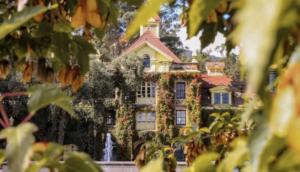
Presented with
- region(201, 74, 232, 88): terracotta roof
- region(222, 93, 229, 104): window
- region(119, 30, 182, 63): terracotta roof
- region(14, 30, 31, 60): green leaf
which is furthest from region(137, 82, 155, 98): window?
region(14, 30, 31, 60): green leaf

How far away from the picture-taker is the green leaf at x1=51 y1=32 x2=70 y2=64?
2.68 feet

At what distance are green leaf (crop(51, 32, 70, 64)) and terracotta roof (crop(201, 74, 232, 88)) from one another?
51.4ft

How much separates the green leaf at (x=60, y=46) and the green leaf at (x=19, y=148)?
48 cm

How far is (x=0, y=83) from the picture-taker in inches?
525

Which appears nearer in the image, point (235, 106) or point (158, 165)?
point (158, 165)

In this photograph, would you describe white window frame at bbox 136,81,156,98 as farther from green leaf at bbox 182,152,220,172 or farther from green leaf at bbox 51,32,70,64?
green leaf at bbox 182,152,220,172

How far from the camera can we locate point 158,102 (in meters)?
15.0

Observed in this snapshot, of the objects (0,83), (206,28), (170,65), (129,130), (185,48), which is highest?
(185,48)

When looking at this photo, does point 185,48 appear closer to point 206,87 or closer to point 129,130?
point 206,87

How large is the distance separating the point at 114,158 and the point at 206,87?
5.96 metres

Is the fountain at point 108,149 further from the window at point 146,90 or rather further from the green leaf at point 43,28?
the green leaf at point 43,28

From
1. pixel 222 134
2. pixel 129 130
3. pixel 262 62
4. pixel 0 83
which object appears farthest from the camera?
pixel 129 130

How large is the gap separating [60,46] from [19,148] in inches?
20.4

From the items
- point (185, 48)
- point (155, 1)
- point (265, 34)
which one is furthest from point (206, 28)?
point (185, 48)
